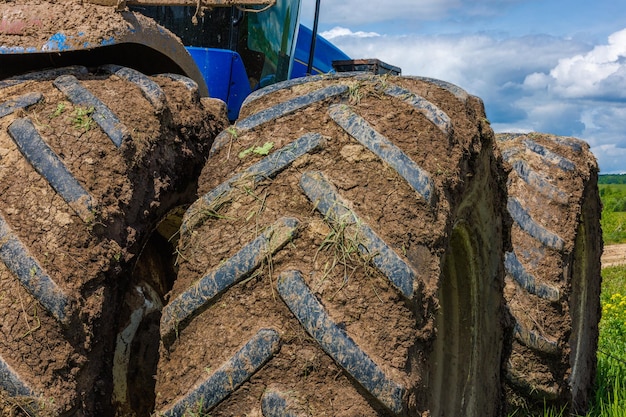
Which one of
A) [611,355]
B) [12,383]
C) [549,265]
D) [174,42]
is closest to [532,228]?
[549,265]

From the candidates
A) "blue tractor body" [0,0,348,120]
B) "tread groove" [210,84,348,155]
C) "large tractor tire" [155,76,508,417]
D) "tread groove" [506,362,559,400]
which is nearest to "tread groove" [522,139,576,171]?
"tread groove" [506,362,559,400]

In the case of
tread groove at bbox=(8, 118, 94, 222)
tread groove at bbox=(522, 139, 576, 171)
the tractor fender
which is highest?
the tractor fender

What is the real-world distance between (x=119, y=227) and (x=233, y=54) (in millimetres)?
1181

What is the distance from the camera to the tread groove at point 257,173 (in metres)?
1.71

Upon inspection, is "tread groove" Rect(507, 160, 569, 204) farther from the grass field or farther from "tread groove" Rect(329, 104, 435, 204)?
"tread groove" Rect(329, 104, 435, 204)

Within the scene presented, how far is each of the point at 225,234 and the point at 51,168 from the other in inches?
14.6

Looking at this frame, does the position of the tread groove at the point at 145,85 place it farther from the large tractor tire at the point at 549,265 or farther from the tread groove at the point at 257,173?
the large tractor tire at the point at 549,265

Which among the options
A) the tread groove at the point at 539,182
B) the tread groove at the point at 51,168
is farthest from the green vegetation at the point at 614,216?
the tread groove at the point at 51,168

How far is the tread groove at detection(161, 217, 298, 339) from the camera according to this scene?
5.20 feet

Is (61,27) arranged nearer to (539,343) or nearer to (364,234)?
(364,234)

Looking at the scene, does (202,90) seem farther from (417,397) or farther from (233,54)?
(417,397)

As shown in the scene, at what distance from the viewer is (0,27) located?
1930 millimetres

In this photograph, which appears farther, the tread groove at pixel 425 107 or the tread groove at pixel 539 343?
the tread groove at pixel 539 343

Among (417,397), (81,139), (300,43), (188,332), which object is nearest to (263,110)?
(81,139)
